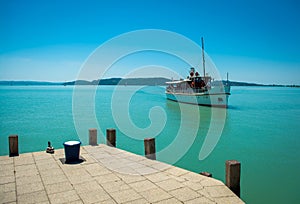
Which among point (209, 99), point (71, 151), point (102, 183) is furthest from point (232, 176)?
point (209, 99)

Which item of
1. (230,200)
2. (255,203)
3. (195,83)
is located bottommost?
(255,203)

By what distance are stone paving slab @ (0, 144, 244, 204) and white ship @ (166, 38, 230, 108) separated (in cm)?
3587

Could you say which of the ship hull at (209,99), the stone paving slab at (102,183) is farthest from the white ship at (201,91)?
the stone paving slab at (102,183)

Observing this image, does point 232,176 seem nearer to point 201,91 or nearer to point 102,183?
point 102,183

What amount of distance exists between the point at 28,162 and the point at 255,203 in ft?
26.4

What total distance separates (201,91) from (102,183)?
40.0 metres

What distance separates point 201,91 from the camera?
147ft

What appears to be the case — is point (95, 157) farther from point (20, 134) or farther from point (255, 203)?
point (20, 134)

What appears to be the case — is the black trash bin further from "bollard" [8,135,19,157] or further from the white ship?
the white ship

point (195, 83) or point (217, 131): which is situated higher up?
point (195, 83)

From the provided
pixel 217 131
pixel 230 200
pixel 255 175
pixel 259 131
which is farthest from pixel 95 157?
pixel 259 131

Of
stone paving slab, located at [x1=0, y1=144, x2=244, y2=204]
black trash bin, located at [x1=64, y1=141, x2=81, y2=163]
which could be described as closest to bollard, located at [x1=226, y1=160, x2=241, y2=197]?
stone paving slab, located at [x1=0, y1=144, x2=244, y2=204]

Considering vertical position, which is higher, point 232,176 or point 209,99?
point 209,99

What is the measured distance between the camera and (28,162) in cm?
817
